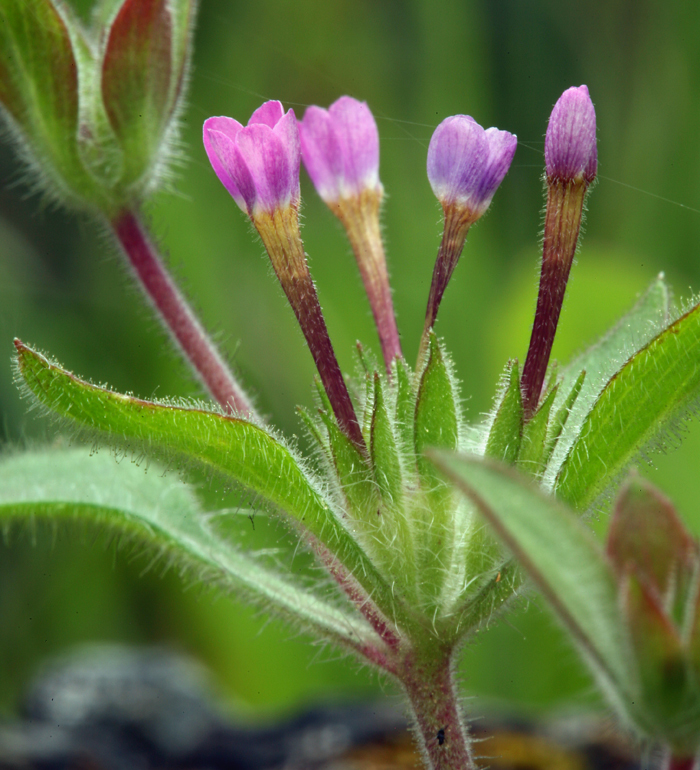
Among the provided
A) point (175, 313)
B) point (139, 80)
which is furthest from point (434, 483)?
point (139, 80)

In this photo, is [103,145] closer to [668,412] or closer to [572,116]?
[572,116]

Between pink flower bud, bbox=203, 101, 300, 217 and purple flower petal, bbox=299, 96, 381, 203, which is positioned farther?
purple flower petal, bbox=299, 96, 381, 203

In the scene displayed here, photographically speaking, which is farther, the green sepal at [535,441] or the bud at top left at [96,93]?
the bud at top left at [96,93]

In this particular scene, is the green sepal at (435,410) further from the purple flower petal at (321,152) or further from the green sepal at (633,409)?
the purple flower petal at (321,152)

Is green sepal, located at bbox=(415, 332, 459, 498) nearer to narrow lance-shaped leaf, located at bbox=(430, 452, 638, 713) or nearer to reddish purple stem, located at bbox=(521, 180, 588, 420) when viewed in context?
reddish purple stem, located at bbox=(521, 180, 588, 420)

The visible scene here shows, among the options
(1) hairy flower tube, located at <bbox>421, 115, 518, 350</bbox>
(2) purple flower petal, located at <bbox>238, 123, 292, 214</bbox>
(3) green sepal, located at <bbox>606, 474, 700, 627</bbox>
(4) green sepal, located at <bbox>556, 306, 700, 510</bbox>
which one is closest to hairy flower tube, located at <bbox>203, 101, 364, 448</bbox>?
(2) purple flower petal, located at <bbox>238, 123, 292, 214</bbox>

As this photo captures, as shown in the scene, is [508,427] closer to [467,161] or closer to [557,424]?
[557,424]

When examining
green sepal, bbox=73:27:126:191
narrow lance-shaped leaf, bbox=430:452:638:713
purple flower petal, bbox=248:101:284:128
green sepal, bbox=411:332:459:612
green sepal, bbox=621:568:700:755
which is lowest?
green sepal, bbox=621:568:700:755

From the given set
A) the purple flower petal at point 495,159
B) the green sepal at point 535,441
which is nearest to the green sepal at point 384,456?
the green sepal at point 535,441
